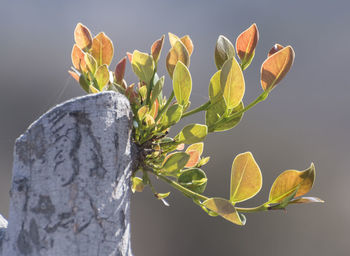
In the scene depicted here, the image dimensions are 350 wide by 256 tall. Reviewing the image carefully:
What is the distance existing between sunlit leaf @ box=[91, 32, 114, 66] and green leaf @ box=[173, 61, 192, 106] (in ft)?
0.40

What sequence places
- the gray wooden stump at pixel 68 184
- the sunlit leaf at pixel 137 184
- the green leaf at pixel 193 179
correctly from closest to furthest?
the gray wooden stump at pixel 68 184 → the green leaf at pixel 193 179 → the sunlit leaf at pixel 137 184

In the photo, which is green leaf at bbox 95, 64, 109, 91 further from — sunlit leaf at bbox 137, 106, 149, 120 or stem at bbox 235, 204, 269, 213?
stem at bbox 235, 204, 269, 213

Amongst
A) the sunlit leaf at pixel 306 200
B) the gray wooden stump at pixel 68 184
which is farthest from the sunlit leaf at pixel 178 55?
the sunlit leaf at pixel 306 200

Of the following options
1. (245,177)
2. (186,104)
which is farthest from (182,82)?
(245,177)

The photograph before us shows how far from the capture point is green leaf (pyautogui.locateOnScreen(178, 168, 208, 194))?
1.66 feet

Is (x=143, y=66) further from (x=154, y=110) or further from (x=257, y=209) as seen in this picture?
(x=257, y=209)

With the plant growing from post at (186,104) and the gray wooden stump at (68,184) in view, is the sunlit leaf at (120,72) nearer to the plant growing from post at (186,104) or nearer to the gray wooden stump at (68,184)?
the plant growing from post at (186,104)

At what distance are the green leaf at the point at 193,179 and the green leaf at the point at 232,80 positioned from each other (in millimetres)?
110

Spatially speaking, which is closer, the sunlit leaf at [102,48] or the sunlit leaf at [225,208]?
the sunlit leaf at [225,208]

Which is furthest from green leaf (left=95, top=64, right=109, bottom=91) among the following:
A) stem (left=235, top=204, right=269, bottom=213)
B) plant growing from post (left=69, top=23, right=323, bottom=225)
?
stem (left=235, top=204, right=269, bottom=213)

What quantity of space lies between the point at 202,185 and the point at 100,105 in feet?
0.60

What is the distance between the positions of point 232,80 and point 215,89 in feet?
0.12

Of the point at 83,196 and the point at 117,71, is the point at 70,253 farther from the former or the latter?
the point at 117,71

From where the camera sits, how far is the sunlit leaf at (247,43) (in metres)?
0.50
